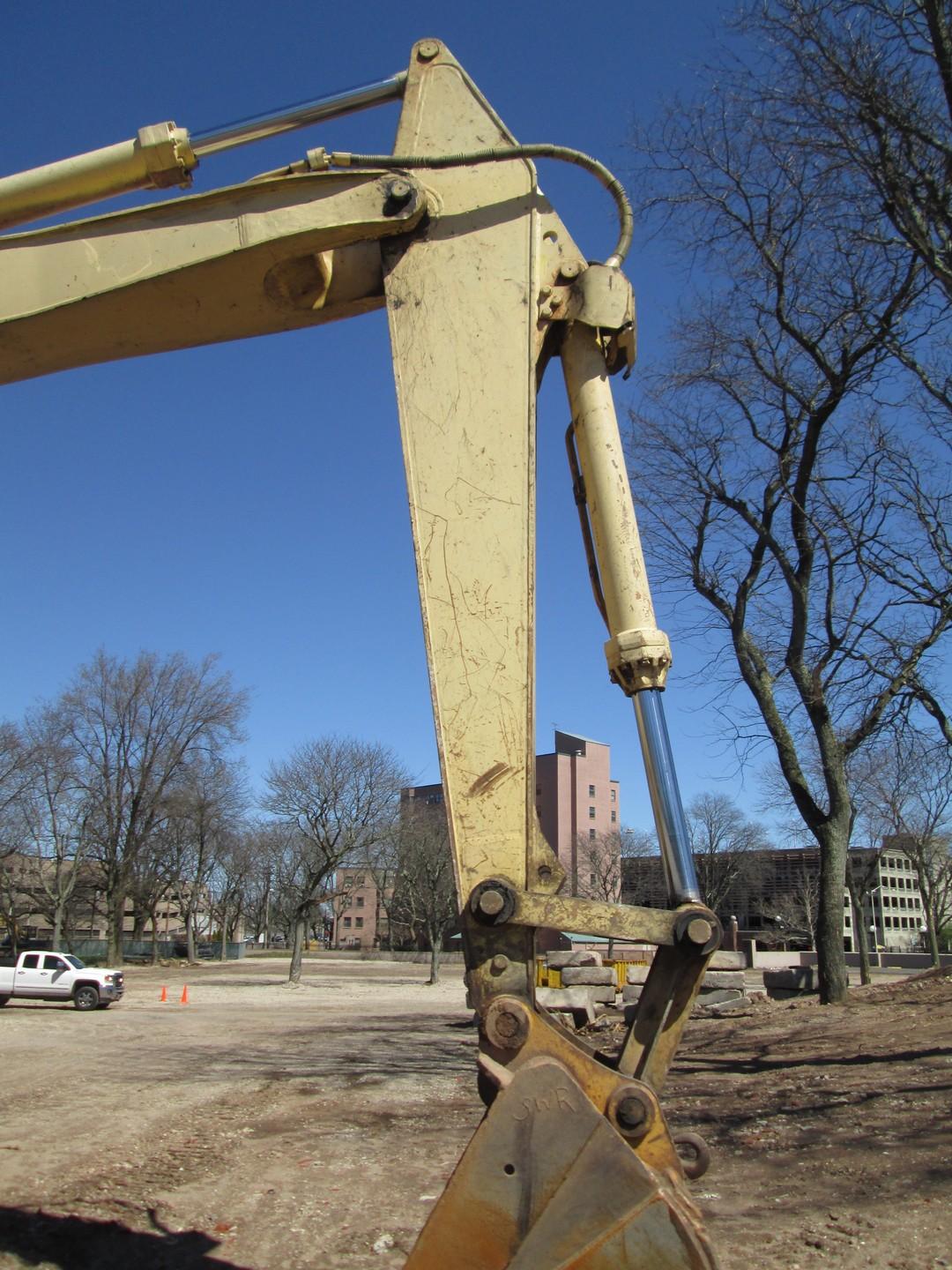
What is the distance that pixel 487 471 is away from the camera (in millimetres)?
3203

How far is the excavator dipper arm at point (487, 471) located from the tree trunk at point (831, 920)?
13.2 metres

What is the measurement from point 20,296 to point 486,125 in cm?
185

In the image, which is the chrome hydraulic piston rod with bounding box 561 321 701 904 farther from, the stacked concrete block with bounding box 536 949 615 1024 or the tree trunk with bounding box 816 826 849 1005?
the tree trunk with bounding box 816 826 849 1005

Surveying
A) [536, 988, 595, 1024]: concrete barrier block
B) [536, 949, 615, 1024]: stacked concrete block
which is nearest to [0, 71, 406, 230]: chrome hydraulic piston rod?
[536, 949, 615, 1024]: stacked concrete block

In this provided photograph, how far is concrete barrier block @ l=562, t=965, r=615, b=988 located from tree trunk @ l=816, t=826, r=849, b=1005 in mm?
4791

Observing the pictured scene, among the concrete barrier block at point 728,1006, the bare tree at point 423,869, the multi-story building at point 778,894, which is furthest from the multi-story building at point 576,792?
the concrete barrier block at point 728,1006

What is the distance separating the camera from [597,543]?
333 centimetres

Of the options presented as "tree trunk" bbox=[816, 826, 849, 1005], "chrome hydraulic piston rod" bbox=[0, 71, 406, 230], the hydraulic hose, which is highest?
"chrome hydraulic piston rod" bbox=[0, 71, 406, 230]

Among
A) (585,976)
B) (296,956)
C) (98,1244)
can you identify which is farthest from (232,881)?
(98,1244)

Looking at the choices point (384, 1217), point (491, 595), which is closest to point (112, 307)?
point (491, 595)

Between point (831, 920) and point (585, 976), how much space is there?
5.39 meters

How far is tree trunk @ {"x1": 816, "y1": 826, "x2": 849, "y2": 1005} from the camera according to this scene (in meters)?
14.6

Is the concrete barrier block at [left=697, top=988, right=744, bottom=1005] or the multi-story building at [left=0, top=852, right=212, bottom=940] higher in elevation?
the multi-story building at [left=0, top=852, right=212, bottom=940]

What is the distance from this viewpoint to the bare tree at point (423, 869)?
47.7 m
